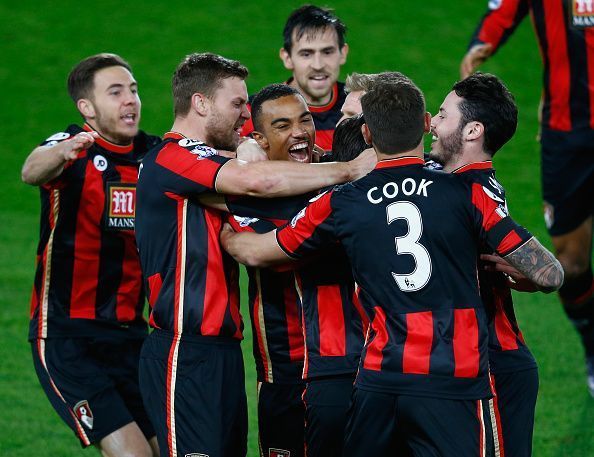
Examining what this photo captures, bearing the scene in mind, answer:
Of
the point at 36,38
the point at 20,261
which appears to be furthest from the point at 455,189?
the point at 36,38

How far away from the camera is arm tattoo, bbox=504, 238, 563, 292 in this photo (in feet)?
14.7

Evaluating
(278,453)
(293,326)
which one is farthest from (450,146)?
(278,453)

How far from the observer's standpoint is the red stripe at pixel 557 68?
28.2 feet

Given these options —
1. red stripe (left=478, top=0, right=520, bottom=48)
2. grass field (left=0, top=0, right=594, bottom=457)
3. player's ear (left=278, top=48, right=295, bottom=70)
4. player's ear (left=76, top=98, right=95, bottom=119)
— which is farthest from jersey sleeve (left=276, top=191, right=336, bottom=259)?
grass field (left=0, top=0, right=594, bottom=457)

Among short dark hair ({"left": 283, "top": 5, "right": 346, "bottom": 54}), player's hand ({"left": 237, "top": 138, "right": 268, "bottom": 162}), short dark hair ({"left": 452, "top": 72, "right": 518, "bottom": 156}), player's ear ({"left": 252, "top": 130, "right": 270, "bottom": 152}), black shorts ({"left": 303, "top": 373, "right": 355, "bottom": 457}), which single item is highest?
short dark hair ({"left": 283, "top": 5, "right": 346, "bottom": 54})

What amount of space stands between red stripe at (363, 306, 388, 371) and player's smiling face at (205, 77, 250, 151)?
49.9 inches

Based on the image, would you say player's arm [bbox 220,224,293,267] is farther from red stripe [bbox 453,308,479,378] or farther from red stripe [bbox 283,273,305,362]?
red stripe [bbox 453,308,479,378]

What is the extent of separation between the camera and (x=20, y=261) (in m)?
11.8

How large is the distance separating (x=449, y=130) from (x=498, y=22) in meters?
3.96

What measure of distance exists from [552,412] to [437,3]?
11424mm

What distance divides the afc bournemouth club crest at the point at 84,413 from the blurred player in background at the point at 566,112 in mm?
3940

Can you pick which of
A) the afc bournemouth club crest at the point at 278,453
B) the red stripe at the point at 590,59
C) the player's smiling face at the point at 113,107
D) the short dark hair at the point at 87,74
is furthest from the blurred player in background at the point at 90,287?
the red stripe at the point at 590,59

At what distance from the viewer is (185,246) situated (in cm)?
501

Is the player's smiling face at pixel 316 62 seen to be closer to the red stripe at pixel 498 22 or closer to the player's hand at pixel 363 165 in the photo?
the red stripe at pixel 498 22
